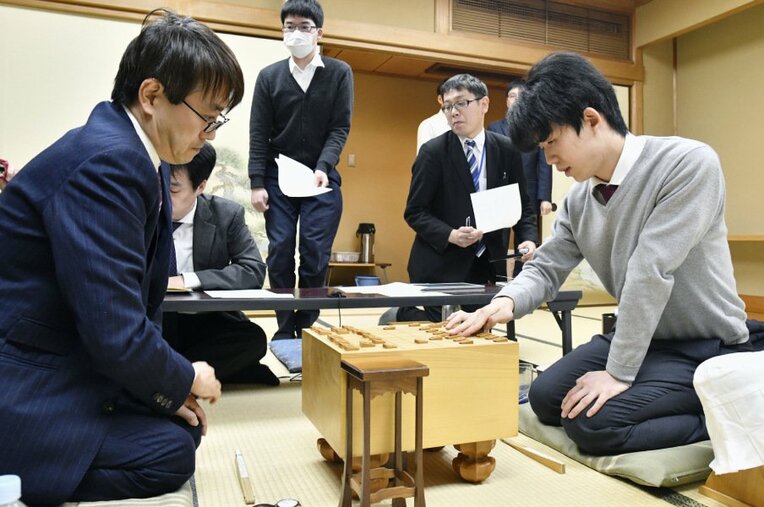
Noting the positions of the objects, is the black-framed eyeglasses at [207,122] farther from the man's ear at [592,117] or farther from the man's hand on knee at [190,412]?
the man's ear at [592,117]

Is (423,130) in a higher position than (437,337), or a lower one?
higher

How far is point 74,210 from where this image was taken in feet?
3.11

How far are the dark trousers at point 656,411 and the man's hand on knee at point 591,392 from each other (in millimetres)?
12

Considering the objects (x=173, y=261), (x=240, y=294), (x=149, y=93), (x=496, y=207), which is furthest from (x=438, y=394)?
(x=496, y=207)

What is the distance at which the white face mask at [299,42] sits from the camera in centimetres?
283

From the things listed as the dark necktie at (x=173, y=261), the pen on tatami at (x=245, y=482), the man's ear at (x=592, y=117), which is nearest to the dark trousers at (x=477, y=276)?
the dark necktie at (x=173, y=261)

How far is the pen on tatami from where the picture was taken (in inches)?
48.1

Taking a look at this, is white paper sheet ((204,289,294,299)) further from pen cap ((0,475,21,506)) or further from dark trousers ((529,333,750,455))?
pen cap ((0,475,21,506))

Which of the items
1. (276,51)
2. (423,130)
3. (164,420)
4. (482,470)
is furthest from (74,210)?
(276,51)

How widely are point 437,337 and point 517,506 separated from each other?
0.38 m

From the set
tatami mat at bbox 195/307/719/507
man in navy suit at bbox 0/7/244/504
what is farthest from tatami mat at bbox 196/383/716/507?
man in navy suit at bbox 0/7/244/504

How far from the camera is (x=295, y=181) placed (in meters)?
2.81

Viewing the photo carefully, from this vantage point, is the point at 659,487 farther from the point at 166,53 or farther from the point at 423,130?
the point at 423,130

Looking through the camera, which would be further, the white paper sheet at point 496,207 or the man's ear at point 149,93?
the white paper sheet at point 496,207
